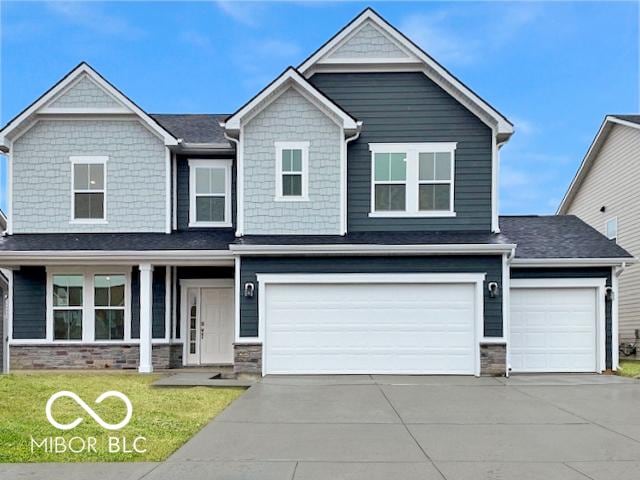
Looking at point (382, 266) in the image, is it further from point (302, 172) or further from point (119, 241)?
point (119, 241)

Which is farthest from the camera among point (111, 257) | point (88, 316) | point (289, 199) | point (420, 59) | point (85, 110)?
point (85, 110)

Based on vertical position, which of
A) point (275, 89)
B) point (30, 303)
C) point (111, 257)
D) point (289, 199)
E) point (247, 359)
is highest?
point (275, 89)

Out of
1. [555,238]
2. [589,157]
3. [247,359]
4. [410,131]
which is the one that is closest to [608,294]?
[555,238]

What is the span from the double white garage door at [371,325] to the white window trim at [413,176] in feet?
5.70

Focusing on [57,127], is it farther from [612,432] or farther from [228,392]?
[612,432]

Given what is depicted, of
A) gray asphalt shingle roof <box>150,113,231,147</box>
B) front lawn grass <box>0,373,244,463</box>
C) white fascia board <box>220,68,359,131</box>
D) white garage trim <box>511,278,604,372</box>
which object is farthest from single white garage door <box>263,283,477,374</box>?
gray asphalt shingle roof <box>150,113,231,147</box>

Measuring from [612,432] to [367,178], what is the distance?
8.08 meters

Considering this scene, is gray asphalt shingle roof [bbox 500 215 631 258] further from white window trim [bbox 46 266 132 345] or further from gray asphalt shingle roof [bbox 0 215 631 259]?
white window trim [bbox 46 266 132 345]

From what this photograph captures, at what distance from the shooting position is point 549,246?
14.9 meters

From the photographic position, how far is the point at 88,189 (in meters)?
15.0

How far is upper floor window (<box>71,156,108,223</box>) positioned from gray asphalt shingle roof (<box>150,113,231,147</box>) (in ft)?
6.40

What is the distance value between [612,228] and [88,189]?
1757 cm

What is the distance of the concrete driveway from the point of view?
19.9 feet

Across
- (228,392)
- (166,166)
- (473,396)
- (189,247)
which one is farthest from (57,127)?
(473,396)
